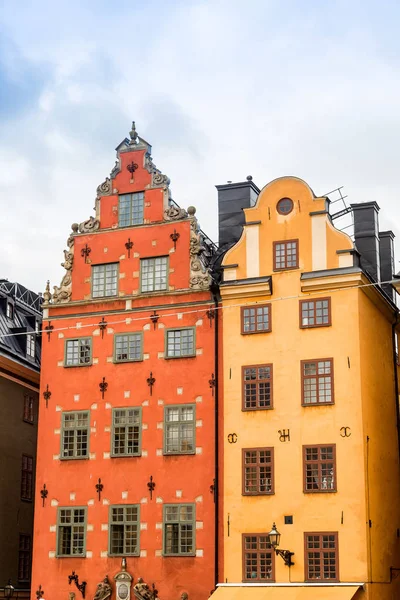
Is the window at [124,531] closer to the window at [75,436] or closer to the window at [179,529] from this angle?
the window at [179,529]

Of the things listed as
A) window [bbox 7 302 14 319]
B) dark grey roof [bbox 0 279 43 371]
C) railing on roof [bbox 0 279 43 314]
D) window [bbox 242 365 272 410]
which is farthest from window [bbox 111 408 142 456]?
railing on roof [bbox 0 279 43 314]

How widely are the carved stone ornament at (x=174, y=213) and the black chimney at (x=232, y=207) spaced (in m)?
2.38

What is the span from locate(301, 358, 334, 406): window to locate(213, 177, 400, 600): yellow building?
34mm

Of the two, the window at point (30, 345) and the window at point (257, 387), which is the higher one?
the window at point (30, 345)

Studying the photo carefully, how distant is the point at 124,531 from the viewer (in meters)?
35.1

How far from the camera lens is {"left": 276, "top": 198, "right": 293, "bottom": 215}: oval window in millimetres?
35812

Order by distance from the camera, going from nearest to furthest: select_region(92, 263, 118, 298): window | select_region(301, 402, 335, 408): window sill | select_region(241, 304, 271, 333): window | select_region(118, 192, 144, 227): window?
select_region(301, 402, 335, 408): window sill < select_region(241, 304, 271, 333): window < select_region(92, 263, 118, 298): window < select_region(118, 192, 144, 227): window

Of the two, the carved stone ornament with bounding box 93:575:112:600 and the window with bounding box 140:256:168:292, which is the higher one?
the window with bounding box 140:256:168:292

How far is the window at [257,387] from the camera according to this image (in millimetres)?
34562

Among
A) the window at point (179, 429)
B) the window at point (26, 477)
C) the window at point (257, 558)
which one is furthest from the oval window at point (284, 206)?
the window at point (26, 477)

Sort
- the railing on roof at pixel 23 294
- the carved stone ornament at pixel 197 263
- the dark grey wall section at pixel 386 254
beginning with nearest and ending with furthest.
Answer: the carved stone ornament at pixel 197 263
the dark grey wall section at pixel 386 254
the railing on roof at pixel 23 294

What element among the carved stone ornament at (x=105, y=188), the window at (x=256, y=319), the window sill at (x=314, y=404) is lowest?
the window sill at (x=314, y=404)

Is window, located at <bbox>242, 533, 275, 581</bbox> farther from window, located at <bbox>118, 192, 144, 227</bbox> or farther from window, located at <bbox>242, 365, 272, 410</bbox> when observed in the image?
window, located at <bbox>118, 192, 144, 227</bbox>

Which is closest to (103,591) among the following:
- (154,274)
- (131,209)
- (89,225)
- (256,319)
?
(256,319)
